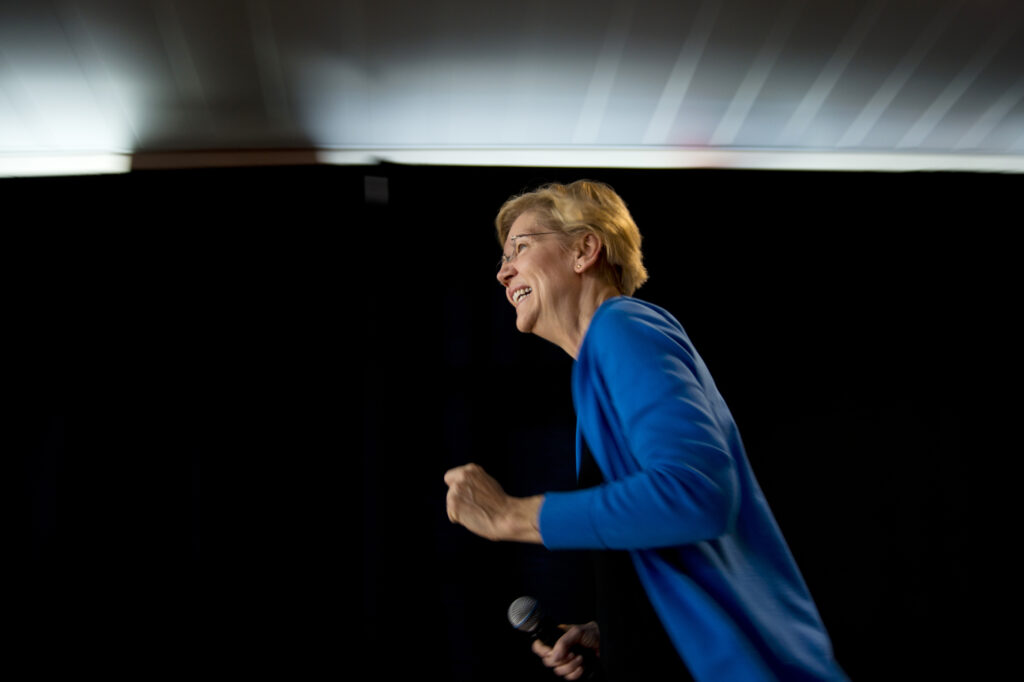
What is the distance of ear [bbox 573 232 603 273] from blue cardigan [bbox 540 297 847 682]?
0.28 m

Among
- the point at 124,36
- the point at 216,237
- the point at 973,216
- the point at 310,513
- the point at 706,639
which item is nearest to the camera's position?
the point at 706,639

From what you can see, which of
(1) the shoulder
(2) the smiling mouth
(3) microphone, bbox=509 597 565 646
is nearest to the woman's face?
(2) the smiling mouth

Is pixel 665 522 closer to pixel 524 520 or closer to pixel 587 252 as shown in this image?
pixel 524 520

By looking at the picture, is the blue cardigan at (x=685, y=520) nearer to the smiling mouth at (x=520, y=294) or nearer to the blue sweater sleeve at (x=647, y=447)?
the blue sweater sleeve at (x=647, y=447)

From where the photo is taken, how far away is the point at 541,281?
1229mm

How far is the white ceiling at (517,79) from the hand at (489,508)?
3.27 ft

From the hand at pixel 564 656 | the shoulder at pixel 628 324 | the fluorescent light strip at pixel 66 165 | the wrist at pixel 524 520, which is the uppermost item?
the fluorescent light strip at pixel 66 165

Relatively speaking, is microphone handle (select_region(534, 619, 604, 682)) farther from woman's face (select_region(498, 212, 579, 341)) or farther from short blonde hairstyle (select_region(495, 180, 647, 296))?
short blonde hairstyle (select_region(495, 180, 647, 296))

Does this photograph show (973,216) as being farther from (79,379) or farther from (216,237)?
(79,379)

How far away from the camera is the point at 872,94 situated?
1.68 m

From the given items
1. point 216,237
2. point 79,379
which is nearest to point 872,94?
point 216,237

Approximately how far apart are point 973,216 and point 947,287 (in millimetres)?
231

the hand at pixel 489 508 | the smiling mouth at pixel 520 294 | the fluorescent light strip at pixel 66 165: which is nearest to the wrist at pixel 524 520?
the hand at pixel 489 508

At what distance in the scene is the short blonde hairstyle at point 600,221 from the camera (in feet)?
4.16
